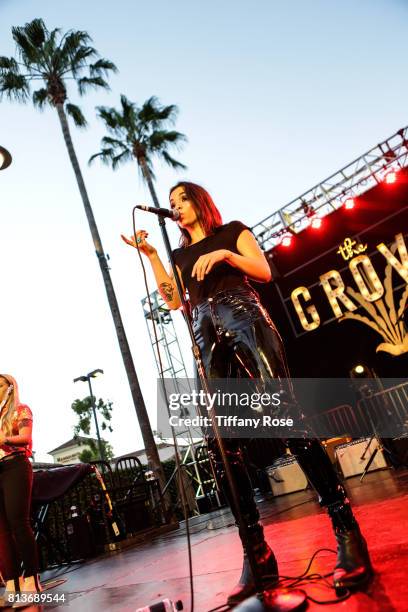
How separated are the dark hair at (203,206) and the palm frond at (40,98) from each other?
14491 mm

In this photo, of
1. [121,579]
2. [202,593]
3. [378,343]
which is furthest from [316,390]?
[202,593]

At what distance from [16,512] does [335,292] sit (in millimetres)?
9665

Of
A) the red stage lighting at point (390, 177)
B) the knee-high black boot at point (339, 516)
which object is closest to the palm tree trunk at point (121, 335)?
the red stage lighting at point (390, 177)

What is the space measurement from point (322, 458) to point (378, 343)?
10174mm

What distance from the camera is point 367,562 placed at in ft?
4.66

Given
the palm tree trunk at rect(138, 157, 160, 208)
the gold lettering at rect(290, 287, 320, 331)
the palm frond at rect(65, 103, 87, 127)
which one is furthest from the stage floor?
the palm frond at rect(65, 103, 87, 127)

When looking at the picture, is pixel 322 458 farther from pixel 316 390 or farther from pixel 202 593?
pixel 316 390

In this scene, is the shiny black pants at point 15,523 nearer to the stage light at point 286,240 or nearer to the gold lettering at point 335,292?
the gold lettering at point 335,292

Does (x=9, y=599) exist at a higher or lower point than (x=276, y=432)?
lower

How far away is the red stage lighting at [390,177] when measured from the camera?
34.3 ft

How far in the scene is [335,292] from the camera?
11.3 m

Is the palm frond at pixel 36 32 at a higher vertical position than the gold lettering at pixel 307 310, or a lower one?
higher

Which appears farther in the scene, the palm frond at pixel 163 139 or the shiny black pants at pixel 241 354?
the palm frond at pixel 163 139

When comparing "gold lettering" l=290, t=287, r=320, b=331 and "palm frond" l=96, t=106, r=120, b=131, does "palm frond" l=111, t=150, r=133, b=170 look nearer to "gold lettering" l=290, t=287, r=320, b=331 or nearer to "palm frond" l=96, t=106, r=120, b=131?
"palm frond" l=96, t=106, r=120, b=131
